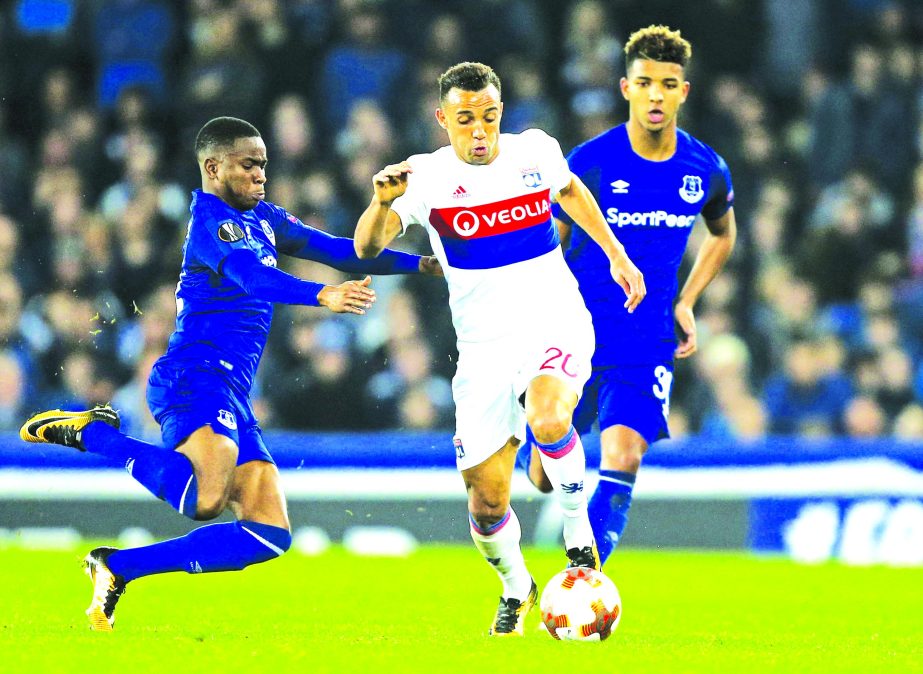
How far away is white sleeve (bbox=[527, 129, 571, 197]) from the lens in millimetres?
6965

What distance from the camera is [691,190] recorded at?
7969mm

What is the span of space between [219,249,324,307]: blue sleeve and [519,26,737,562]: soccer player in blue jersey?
174cm

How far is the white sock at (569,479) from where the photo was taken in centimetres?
657

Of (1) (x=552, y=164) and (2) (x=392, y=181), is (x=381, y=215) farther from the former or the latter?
(1) (x=552, y=164)

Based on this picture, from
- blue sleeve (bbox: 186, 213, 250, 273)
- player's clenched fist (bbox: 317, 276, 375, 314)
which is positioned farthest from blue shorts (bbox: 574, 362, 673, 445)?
blue sleeve (bbox: 186, 213, 250, 273)

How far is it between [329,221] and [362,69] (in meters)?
1.65

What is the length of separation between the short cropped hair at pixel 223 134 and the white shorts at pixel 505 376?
4.27 ft

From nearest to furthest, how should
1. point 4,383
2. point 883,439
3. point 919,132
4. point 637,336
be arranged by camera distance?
1. point 637,336
2. point 883,439
3. point 4,383
4. point 919,132

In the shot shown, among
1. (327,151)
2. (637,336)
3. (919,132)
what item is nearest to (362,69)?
(327,151)

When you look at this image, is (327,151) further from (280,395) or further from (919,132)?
(919,132)

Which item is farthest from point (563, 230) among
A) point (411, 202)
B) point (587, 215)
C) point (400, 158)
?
point (400, 158)

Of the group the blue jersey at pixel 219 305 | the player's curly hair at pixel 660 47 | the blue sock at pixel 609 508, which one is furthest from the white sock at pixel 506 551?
the player's curly hair at pixel 660 47

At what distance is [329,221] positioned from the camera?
1164cm

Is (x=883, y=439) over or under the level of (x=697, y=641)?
over
